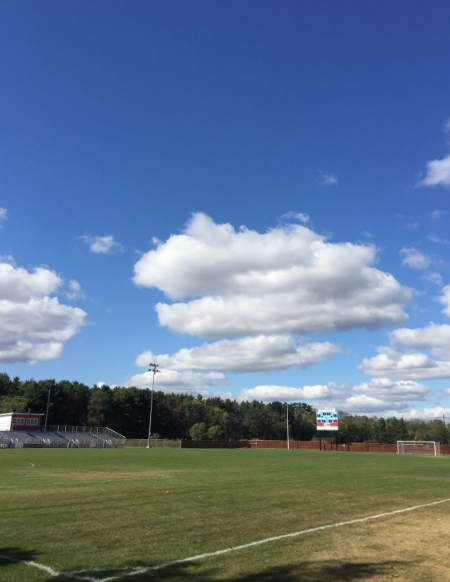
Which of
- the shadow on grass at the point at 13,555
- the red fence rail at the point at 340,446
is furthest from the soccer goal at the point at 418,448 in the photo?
the shadow on grass at the point at 13,555

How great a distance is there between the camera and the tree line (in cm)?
10888

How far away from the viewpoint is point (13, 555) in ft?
26.5

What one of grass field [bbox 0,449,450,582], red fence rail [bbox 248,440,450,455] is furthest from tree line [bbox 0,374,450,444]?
grass field [bbox 0,449,450,582]

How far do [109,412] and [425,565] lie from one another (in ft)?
359

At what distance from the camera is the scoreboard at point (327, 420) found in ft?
285

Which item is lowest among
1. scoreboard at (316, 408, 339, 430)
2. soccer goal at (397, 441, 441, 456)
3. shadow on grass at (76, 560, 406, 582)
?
soccer goal at (397, 441, 441, 456)

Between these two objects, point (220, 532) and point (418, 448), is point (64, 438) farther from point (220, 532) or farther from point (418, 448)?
point (220, 532)

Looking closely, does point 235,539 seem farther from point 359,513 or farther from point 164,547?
point 359,513

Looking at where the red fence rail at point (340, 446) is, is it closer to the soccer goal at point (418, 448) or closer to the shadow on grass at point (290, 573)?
the soccer goal at point (418, 448)

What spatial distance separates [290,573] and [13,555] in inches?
186

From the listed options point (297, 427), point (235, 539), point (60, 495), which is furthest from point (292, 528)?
point (297, 427)

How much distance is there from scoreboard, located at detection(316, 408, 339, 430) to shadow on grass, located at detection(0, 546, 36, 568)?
8378 cm

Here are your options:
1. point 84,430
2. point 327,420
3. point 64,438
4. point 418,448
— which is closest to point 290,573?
point 418,448

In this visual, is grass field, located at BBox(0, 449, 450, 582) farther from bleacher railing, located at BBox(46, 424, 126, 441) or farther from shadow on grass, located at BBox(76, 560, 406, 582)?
bleacher railing, located at BBox(46, 424, 126, 441)
